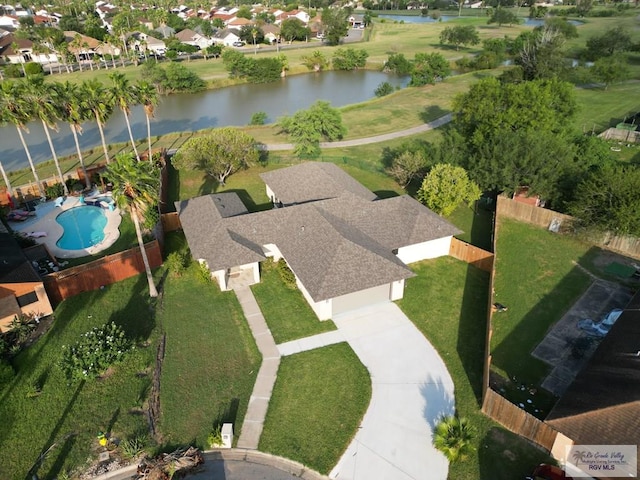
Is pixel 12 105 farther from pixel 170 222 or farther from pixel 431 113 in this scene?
pixel 431 113

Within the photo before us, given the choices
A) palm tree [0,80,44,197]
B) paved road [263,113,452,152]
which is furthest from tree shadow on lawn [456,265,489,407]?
palm tree [0,80,44,197]

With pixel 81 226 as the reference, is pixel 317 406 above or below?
below

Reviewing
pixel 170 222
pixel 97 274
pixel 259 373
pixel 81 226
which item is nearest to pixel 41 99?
pixel 81 226

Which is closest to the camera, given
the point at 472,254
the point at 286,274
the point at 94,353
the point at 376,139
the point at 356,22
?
the point at 94,353

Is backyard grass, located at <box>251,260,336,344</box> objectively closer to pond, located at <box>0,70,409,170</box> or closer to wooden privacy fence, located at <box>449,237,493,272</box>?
wooden privacy fence, located at <box>449,237,493,272</box>

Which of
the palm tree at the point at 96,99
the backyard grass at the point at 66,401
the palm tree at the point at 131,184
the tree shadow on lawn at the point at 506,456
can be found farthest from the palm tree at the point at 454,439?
the palm tree at the point at 96,99

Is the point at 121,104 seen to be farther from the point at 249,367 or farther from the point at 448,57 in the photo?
the point at 448,57

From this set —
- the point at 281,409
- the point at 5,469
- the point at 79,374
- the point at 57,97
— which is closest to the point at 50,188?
the point at 57,97
